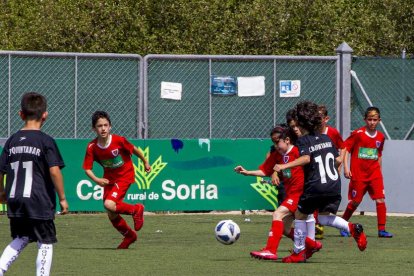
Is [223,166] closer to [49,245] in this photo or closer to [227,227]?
[227,227]

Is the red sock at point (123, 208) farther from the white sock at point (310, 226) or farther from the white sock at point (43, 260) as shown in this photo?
the white sock at point (43, 260)

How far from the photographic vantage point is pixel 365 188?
18375mm

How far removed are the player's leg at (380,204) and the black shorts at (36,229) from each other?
780cm

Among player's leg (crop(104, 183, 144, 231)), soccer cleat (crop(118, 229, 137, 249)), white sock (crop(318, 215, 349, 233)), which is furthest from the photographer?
player's leg (crop(104, 183, 144, 231))

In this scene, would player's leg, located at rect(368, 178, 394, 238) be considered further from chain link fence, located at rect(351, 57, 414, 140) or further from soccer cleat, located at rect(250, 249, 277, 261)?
chain link fence, located at rect(351, 57, 414, 140)

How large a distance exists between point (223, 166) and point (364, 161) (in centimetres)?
403

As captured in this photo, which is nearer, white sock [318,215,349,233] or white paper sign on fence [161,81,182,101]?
white sock [318,215,349,233]

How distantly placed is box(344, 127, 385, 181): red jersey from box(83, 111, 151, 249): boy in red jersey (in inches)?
149

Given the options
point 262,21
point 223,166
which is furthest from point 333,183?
point 262,21

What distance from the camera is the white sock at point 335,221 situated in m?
14.1

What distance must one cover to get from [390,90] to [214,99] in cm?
317

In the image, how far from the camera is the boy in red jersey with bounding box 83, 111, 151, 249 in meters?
15.5

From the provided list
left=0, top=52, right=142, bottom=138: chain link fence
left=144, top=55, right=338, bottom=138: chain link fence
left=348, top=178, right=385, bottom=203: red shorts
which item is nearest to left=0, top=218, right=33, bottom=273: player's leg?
left=348, top=178, right=385, bottom=203: red shorts

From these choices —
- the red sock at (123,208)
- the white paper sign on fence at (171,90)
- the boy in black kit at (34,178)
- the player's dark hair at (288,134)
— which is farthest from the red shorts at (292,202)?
the white paper sign on fence at (171,90)
